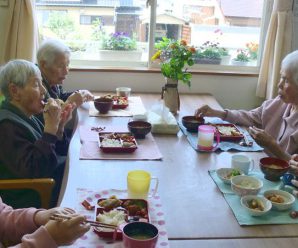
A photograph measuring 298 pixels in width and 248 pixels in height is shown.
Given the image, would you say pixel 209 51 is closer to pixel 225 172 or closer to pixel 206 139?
pixel 206 139

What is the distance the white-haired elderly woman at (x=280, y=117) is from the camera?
2.08 m

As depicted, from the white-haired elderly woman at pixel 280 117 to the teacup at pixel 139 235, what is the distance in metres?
1.07

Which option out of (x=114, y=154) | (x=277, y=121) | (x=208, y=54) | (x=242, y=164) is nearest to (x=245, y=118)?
(x=277, y=121)

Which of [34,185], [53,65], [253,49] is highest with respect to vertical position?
[253,49]

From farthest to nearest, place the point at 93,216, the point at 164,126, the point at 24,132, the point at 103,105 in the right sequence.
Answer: the point at 103,105 → the point at 164,126 → the point at 24,132 → the point at 93,216

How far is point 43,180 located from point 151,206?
0.54 metres

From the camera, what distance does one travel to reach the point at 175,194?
1553 mm

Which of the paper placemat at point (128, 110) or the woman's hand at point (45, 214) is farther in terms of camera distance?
the paper placemat at point (128, 110)

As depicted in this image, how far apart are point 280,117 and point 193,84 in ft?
3.77

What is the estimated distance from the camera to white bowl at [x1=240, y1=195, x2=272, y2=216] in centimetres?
139

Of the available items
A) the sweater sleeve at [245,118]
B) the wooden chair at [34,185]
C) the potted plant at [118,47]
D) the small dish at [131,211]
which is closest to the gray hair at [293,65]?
the sweater sleeve at [245,118]

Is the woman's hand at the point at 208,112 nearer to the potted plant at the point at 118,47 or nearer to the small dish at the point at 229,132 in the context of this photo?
the small dish at the point at 229,132

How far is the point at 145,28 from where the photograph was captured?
11.5ft

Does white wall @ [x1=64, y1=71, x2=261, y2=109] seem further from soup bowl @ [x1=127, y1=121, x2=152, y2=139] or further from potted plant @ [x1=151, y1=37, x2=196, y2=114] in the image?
soup bowl @ [x1=127, y1=121, x2=152, y2=139]
